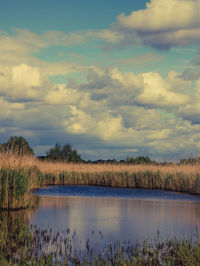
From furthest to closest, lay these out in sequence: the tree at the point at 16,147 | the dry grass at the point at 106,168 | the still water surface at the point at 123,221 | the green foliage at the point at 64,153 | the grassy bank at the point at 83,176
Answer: the green foliage at the point at 64,153 < the dry grass at the point at 106,168 < the tree at the point at 16,147 < the grassy bank at the point at 83,176 < the still water surface at the point at 123,221

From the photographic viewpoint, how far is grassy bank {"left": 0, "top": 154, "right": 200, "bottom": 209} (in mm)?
15062

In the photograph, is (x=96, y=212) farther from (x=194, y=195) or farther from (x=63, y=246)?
(x=194, y=195)

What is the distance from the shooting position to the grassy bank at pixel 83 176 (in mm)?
15062

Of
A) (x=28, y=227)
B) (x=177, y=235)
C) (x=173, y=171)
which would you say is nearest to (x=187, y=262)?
(x=177, y=235)

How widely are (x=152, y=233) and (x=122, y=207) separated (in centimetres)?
641

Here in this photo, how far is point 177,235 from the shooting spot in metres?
10.3

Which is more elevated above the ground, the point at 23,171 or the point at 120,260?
the point at 23,171

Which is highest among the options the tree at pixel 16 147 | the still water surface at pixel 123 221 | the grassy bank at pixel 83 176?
the tree at pixel 16 147

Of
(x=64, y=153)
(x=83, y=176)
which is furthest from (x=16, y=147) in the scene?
(x=64, y=153)

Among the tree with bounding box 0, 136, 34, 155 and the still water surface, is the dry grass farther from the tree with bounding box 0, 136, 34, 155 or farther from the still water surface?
the still water surface

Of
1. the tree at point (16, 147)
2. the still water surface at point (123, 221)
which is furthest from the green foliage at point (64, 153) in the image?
the still water surface at point (123, 221)

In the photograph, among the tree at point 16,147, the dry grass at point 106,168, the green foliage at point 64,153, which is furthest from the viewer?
the green foliage at point 64,153

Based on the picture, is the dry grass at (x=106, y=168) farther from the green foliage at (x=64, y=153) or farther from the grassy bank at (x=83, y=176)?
the green foliage at (x=64, y=153)

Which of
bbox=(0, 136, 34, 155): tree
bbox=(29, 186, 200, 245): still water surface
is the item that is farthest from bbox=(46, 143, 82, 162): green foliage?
bbox=(29, 186, 200, 245): still water surface
